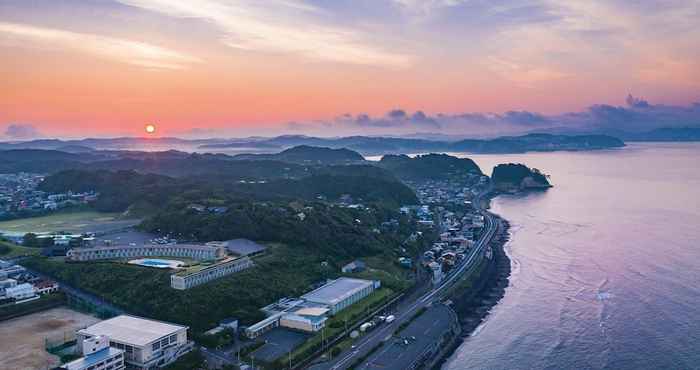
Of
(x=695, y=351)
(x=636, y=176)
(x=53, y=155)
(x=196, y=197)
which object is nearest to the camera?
(x=695, y=351)

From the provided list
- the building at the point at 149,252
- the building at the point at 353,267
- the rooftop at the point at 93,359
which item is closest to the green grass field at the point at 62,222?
the building at the point at 149,252

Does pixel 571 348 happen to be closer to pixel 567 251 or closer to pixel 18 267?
pixel 567 251

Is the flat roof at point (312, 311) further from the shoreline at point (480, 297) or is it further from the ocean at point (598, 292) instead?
the ocean at point (598, 292)

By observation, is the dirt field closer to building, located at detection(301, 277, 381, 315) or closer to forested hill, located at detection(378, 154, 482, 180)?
building, located at detection(301, 277, 381, 315)

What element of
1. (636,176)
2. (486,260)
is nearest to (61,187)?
(486,260)

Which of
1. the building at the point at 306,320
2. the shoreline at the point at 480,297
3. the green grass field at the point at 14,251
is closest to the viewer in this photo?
the building at the point at 306,320
